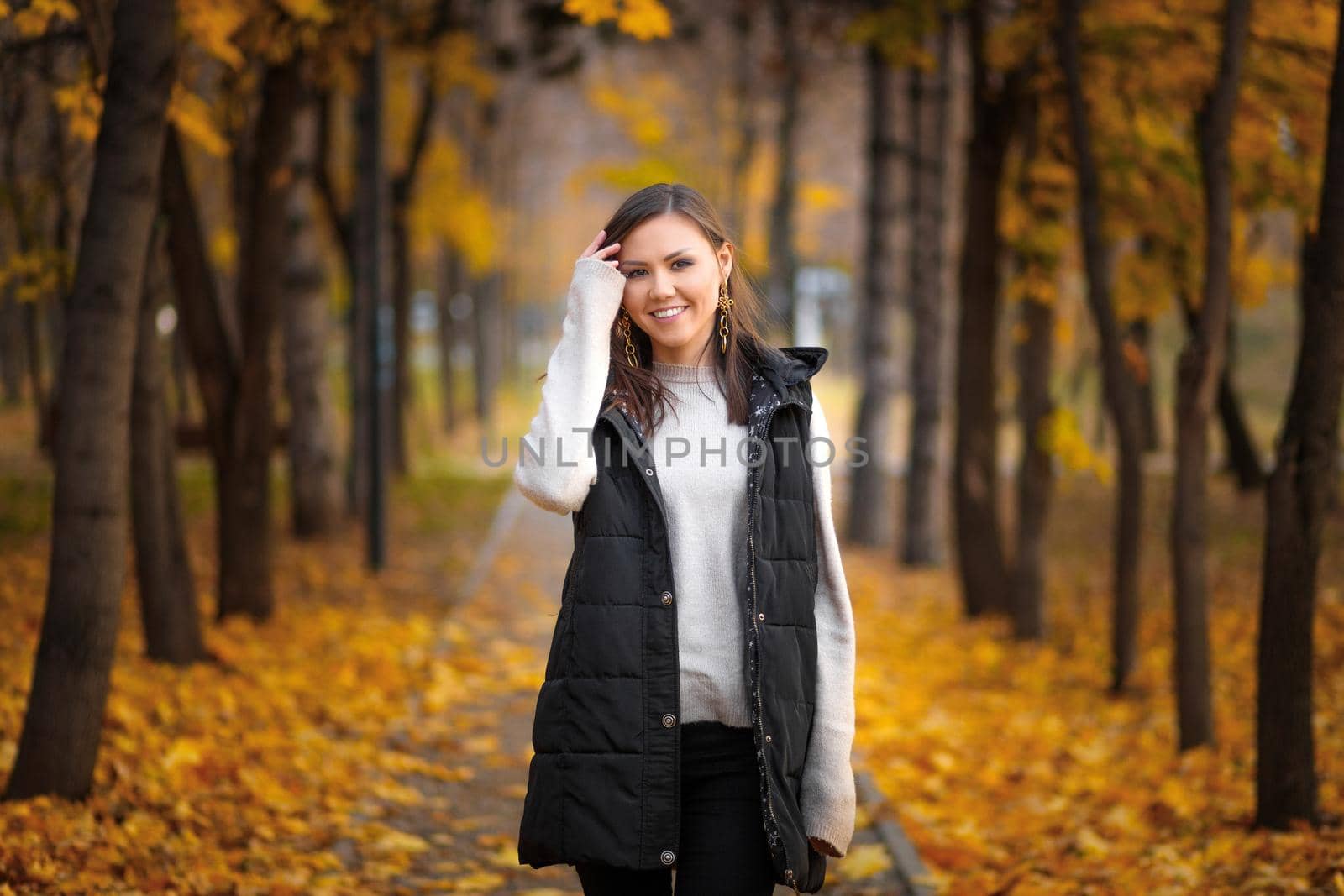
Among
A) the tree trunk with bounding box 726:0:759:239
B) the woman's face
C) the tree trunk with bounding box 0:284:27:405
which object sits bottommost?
the woman's face

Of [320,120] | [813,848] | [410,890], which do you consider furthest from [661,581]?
[320,120]

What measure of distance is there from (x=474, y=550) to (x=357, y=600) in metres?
3.27

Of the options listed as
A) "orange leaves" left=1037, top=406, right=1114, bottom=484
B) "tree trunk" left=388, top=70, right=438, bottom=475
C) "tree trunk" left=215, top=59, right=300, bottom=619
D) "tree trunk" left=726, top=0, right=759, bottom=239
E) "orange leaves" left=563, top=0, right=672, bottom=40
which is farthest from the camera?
"tree trunk" left=388, top=70, right=438, bottom=475

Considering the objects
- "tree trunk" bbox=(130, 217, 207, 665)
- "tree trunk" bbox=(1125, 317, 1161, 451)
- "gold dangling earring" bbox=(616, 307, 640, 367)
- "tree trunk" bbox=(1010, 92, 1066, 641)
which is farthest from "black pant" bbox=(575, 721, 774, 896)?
"tree trunk" bbox=(1125, 317, 1161, 451)

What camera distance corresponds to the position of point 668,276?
3.02 m

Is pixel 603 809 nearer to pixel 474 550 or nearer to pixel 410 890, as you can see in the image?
pixel 410 890

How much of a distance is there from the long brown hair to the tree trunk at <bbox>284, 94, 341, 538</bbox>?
11.0 meters

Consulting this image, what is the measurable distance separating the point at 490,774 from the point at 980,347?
17.5 feet

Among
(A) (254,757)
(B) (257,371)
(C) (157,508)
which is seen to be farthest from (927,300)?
(A) (254,757)

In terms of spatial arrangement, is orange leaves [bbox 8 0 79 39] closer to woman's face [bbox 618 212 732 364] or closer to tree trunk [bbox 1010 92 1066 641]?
woman's face [bbox 618 212 732 364]

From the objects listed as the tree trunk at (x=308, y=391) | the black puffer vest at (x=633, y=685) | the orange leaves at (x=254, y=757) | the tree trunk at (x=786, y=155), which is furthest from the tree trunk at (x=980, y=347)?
the black puffer vest at (x=633, y=685)

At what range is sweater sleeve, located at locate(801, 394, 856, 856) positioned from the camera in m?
3.00

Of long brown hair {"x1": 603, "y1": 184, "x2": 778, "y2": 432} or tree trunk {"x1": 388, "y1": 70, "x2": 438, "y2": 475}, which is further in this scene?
tree trunk {"x1": 388, "y1": 70, "x2": 438, "y2": 475}

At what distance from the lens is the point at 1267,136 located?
825cm
